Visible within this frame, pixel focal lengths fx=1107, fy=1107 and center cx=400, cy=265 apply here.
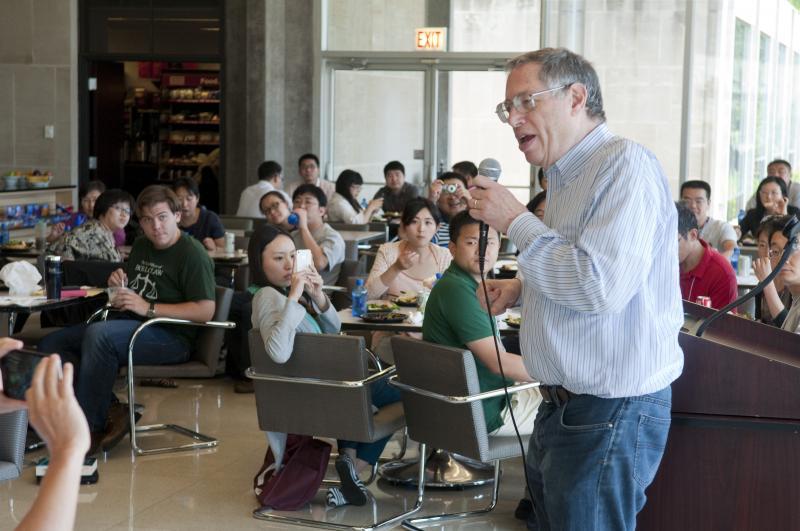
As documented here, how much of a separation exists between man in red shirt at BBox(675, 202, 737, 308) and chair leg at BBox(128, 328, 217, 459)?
270 centimetres

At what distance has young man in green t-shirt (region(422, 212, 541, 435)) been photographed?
4.59m

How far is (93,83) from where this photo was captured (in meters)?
14.2

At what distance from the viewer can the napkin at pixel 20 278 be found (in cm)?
598

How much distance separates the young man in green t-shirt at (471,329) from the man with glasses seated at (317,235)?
3112 mm

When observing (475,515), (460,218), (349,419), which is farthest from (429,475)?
(460,218)

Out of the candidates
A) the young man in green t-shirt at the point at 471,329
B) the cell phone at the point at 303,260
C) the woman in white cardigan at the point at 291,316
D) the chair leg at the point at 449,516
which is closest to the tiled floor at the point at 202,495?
the chair leg at the point at 449,516

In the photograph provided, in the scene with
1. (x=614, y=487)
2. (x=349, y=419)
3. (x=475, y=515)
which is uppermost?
(x=614, y=487)

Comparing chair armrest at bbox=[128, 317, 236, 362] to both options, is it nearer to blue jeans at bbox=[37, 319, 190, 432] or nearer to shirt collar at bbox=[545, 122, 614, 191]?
blue jeans at bbox=[37, 319, 190, 432]

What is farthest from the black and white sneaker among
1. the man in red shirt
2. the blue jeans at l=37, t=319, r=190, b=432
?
the man in red shirt

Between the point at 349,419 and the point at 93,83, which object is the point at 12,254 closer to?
the point at 349,419

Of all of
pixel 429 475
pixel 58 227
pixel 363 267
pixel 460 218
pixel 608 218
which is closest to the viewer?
pixel 608 218

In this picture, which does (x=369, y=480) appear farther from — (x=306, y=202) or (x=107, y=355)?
(x=306, y=202)

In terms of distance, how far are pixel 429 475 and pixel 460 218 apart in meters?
1.33

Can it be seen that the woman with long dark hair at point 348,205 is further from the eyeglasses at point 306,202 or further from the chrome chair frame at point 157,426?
the chrome chair frame at point 157,426
